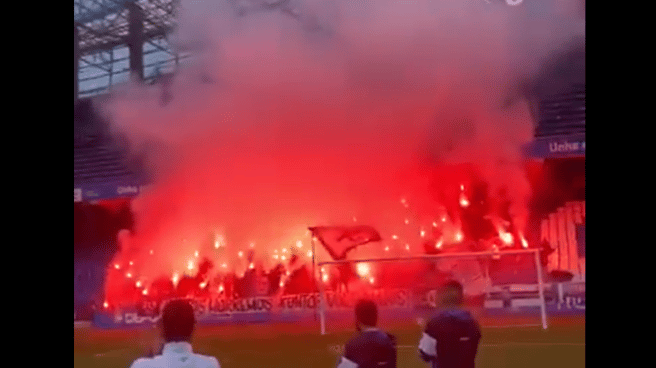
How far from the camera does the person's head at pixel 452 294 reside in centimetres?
302

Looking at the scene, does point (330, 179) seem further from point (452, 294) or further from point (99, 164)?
point (99, 164)

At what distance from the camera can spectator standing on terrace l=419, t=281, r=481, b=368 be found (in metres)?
2.91

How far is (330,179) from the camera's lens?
10.7ft

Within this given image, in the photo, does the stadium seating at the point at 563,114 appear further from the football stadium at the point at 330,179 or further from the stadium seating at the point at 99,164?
the stadium seating at the point at 99,164

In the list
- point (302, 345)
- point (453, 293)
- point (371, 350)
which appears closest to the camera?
point (371, 350)

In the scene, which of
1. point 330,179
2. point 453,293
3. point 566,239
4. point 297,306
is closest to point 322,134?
point 330,179

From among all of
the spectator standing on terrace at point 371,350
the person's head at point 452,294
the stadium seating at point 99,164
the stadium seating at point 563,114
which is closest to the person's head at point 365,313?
the spectator standing on terrace at point 371,350

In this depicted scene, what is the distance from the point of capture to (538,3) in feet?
10.0

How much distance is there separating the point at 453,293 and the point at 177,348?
3.94 ft

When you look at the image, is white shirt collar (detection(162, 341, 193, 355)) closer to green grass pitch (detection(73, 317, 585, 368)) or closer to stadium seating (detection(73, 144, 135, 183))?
green grass pitch (detection(73, 317, 585, 368))

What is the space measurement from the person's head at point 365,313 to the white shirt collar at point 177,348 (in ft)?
2.65
